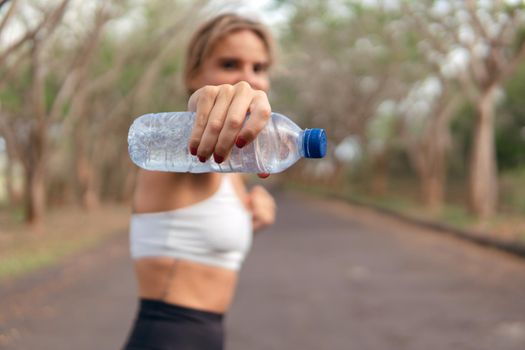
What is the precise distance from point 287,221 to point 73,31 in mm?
7628

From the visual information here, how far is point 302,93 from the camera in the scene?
125 ft

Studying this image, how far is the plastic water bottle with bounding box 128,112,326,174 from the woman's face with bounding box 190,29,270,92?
26 cm

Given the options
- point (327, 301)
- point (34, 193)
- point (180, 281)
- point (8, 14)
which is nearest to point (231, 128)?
point (180, 281)

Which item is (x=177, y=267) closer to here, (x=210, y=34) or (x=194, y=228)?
(x=194, y=228)

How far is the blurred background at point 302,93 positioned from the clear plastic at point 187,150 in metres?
0.74

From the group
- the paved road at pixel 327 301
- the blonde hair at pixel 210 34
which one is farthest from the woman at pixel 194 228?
the paved road at pixel 327 301

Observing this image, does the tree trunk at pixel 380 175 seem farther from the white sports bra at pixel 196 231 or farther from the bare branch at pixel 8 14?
the white sports bra at pixel 196 231

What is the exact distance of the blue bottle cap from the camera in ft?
4.69

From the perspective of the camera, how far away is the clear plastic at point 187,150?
5.42 feet

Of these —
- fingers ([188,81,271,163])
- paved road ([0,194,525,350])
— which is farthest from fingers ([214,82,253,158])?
paved road ([0,194,525,350])

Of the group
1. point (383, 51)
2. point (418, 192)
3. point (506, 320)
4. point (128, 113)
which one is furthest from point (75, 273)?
point (418, 192)

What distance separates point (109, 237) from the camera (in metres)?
14.6

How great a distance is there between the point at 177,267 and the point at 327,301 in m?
5.77

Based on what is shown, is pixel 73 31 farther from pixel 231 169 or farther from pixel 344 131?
pixel 344 131
